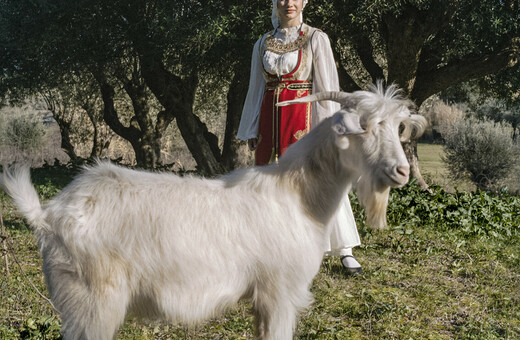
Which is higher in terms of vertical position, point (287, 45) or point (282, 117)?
point (287, 45)

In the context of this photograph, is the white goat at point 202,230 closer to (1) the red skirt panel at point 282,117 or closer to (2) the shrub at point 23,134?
(1) the red skirt panel at point 282,117

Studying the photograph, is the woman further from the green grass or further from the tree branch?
the tree branch

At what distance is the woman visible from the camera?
4.10m

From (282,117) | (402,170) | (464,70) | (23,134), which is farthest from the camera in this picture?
(23,134)

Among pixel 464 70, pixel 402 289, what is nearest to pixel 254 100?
pixel 402 289

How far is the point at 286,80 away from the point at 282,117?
12.6 inches

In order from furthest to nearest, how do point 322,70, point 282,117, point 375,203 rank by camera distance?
1. point 282,117
2. point 322,70
3. point 375,203

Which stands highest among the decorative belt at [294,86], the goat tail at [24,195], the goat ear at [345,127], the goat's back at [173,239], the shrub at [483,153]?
the decorative belt at [294,86]

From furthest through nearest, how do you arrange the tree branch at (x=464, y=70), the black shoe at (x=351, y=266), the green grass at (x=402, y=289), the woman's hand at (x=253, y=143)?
the tree branch at (x=464, y=70) → the black shoe at (x=351, y=266) → the woman's hand at (x=253, y=143) → the green grass at (x=402, y=289)

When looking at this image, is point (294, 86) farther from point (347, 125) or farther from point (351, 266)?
point (351, 266)

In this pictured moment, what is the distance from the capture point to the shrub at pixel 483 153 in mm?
16656

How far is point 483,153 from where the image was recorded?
55.6 feet

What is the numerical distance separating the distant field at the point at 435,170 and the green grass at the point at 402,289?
6.52 metres

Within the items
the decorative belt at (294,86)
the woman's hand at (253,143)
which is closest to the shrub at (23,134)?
the woman's hand at (253,143)
